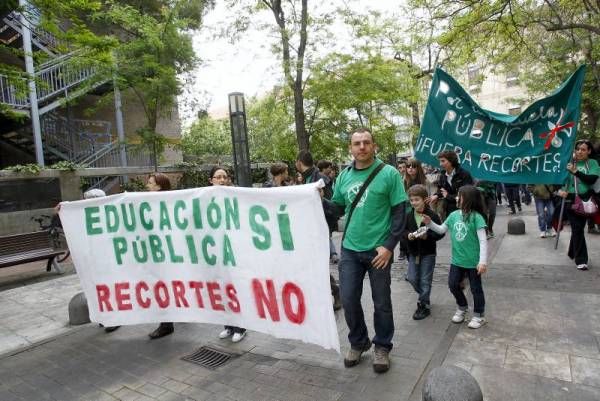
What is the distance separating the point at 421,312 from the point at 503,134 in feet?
9.70

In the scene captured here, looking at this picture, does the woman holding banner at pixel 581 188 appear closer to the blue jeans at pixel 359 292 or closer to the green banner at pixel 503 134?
the green banner at pixel 503 134

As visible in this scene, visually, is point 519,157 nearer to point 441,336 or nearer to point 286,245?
point 441,336

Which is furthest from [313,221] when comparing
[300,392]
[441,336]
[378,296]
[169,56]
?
[169,56]

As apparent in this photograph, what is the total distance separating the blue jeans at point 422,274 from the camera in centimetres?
460

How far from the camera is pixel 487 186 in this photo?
262 inches

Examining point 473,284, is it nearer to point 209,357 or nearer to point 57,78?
point 209,357

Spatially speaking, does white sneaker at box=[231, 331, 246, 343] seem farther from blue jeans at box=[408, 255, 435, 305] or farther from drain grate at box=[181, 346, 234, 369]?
blue jeans at box=[408, 255, 435, 305]

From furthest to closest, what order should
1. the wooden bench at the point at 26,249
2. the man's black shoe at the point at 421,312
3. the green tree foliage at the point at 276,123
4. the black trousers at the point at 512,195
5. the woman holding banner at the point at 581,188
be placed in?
the green tree foliage at the point at 276,123
the black trousers at the point at 512,195
the wooden bench at the point at 26,249
the woman holding banner at the point at 581,188
the man's black shoe at the point at 421,312

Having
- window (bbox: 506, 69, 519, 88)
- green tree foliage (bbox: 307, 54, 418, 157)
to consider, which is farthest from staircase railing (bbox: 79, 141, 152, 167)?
window (bbox: 506, 69, 519, 88)

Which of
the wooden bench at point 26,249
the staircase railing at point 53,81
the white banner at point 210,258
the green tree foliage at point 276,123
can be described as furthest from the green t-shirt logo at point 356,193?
the staircase railing at point 53,81

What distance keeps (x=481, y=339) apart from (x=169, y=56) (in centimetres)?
1209

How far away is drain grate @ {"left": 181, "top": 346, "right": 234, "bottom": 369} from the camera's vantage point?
3.86m

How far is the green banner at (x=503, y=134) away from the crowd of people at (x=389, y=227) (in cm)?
37

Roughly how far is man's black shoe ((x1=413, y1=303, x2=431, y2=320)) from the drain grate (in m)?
2.02
